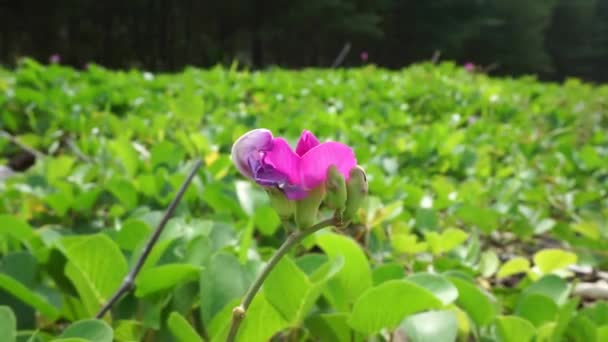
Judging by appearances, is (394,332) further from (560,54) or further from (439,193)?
(560,54)

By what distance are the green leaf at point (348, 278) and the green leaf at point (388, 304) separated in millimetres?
81

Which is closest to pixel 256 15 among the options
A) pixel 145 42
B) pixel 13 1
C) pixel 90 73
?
pixel 145 42

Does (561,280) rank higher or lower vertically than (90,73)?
higher

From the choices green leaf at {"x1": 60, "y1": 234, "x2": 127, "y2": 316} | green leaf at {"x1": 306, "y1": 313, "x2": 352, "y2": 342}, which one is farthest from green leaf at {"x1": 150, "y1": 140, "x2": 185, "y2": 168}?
green leaf at {"x1": 306, "y1": 313, "x2": 352, "y2": 342}

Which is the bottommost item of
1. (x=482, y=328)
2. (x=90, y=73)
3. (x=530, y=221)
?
(x=90, y=73)

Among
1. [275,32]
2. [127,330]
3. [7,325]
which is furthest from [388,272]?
[275,32]

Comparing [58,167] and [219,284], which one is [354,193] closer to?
[219,284]

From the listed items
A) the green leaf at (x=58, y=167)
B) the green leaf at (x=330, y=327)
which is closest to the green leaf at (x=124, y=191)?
the green leaf at (x=58, y=167)

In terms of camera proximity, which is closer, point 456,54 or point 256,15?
point 256,15

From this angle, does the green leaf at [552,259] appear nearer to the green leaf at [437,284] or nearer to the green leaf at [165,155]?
the green leaf at [437,284]

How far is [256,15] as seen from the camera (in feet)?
70.2

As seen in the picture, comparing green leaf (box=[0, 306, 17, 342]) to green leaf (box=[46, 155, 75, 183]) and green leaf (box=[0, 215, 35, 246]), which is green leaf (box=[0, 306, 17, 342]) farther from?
green leaf (box=[46, 155, 75, 183])

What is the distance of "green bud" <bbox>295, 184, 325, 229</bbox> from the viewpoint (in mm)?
445

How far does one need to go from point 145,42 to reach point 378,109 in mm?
17174
